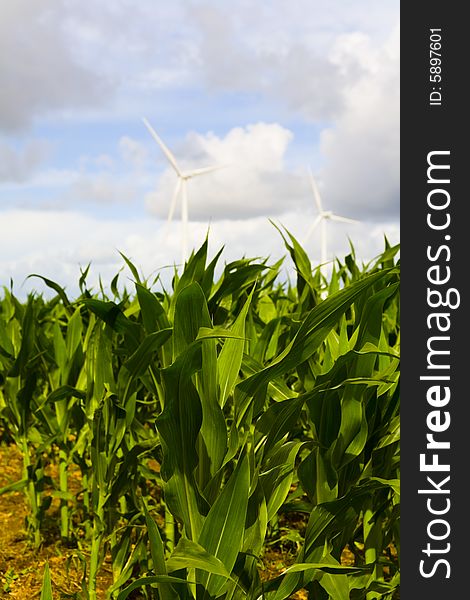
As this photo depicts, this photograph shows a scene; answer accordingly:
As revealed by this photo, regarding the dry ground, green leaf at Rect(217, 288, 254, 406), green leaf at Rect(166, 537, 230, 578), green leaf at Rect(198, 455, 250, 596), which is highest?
green leaf at Rect(217, 288, 254, 406)

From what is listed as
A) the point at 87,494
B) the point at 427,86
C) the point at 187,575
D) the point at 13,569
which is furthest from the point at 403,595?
the point at 13,569

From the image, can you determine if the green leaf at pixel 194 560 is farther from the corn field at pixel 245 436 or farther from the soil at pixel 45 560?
the soil at pixel 45 560

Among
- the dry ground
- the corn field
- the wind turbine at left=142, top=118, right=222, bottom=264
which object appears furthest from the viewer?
the wind turbine at left=142, top=118, right=222, bottom=264

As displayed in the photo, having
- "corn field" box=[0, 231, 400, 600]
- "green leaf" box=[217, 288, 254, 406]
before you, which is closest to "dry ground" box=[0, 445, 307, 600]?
"corn field" box=[0, 231, 400, 600]

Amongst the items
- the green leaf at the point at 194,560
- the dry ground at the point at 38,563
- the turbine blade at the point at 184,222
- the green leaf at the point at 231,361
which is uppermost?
the turbine blade at the point at 184,222

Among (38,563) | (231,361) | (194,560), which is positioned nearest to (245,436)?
(231,361)

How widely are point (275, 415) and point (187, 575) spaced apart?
49 cm

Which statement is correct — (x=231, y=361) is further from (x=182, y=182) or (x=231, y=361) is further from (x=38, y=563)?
(x=182, y=182)

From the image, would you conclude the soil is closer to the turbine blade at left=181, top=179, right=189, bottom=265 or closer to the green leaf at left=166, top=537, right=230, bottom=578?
the green leaf at left=166, top=537, right=230, bottom=578

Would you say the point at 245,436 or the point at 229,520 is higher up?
the point at 245,436

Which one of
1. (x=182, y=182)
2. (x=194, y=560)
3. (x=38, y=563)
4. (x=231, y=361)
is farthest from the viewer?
(x=182, y=182)

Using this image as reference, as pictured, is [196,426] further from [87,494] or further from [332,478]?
[87,494]

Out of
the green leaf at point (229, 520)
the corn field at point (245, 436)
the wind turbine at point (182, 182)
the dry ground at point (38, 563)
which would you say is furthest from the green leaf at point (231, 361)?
the wind turbine at point (182, 182)

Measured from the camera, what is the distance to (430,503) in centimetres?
196
